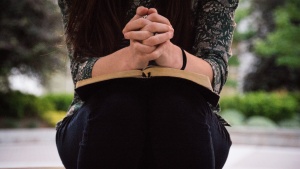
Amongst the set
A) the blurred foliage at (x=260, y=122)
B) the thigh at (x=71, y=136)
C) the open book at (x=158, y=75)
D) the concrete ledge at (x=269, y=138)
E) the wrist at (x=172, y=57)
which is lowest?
the blurred foliage at (x=260, y=122)

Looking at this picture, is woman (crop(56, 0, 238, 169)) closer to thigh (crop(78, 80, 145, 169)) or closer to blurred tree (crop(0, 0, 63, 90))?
thigh (crop(78, 80, 145, 169))

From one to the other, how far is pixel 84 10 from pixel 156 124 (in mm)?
512

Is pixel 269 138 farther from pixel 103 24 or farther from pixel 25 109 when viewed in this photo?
pixel 103 24

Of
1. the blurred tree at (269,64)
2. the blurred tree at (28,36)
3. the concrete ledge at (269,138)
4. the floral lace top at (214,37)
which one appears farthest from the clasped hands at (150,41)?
→ the blurred tree at (269,64)

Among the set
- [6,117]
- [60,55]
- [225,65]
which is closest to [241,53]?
[60,55]

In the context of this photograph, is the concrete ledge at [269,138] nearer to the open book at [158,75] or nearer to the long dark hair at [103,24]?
the long dark hair at [103,24]

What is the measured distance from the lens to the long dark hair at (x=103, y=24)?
4.48 feet

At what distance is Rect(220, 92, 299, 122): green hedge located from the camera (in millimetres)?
9156

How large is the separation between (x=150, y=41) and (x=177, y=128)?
232 mm

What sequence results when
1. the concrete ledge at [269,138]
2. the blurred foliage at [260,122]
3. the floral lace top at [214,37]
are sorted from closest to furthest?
1. the floral lace top at [214,37]
2. the concrete ledge at [269,138]
3. the blurred foliage at [260,122]

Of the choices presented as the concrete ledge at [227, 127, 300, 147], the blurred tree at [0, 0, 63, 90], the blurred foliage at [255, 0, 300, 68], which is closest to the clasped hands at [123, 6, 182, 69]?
the concrete ledge at [227, 127, 300, 147]

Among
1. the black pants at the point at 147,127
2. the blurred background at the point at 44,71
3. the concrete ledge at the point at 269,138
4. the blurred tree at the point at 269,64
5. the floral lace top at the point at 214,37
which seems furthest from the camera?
the blurred tree at the point at 269,64

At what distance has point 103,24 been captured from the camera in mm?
1376

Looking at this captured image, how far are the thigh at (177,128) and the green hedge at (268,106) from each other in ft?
27.7
